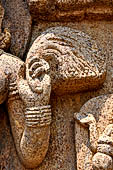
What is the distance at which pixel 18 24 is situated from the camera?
1910 mm

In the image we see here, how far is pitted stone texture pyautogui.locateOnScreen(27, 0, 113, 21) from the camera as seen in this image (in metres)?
1.83

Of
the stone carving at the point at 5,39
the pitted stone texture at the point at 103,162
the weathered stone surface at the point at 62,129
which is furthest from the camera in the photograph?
the stone carving at the point at 5,39

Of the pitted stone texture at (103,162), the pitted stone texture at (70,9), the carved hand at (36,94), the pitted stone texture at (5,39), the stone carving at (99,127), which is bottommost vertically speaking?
the pitted stone texture at (103,162)

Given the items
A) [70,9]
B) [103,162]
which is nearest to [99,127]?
[103,162]

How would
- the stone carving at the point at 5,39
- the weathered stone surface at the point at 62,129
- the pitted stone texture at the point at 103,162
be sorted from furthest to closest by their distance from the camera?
the stone carving at the point at 5,39 → the weathered stone surface at the point at 62,129 → the pitted stone texture at the point at 103,162

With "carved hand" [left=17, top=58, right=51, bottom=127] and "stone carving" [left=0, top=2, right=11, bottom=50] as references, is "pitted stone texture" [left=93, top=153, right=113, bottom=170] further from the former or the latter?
"stone carving" [left=0, top=2, right=11, bottom=50]

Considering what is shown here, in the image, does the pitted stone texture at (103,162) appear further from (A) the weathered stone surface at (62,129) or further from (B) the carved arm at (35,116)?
(B) the carved arm at (35,116)

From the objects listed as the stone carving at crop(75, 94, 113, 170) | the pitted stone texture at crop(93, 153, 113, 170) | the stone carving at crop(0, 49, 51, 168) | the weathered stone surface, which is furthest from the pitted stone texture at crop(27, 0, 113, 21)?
the pitted stone texture at crop(93, 153, 113, 170)

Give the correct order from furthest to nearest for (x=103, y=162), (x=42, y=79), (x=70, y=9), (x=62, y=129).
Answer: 1. (x=70, y=9)
2. (x=62, y=129)
3. (x=42, y=79)
4. (x=103, y=162)

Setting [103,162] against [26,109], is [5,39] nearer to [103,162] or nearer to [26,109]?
[26,109]

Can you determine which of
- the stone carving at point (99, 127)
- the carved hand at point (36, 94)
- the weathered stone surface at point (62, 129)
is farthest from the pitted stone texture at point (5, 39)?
the stone carving at point (99, 127)

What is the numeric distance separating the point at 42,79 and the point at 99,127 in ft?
1.24

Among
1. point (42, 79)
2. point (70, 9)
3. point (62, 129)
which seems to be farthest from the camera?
point (70, 9)

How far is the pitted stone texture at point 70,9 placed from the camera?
6.00ft
